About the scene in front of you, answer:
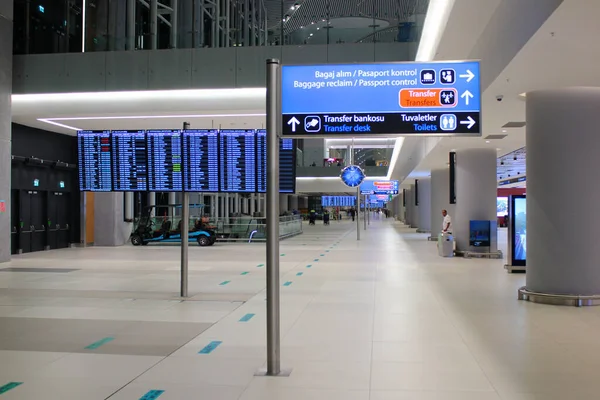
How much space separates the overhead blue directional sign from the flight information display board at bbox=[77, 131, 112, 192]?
5614 millimetres

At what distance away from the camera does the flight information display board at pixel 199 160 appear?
9.20 meters

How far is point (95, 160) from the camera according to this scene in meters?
9.53

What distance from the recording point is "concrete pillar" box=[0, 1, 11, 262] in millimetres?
14829

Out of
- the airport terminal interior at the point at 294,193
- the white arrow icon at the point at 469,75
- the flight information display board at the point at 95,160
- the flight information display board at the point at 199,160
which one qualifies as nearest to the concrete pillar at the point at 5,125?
the airport terminal interior at the point at 294,193

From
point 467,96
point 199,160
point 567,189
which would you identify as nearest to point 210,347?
point 467,96

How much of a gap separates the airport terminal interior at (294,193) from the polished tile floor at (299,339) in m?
0.04

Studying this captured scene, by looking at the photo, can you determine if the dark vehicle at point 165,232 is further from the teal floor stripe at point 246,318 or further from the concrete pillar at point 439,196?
the teal floor stripe at point 246,318

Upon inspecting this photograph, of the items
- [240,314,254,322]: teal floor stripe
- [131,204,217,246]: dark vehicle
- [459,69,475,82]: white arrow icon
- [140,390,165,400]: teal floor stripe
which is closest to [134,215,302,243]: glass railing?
[131,204,217,246]: dark vehicle

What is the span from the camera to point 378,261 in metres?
15.3

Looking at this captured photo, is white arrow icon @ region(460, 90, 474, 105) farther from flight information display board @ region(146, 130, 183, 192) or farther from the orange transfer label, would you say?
flight information display board @ region(146, 130, 183, 192)

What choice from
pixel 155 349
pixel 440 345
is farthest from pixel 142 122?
pixel 440 345

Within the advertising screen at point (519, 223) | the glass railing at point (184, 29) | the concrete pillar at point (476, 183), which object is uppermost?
the glass railing at point (184, 29)

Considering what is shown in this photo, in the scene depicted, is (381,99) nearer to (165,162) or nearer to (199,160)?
(199,160)

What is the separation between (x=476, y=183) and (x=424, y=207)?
17.5m
